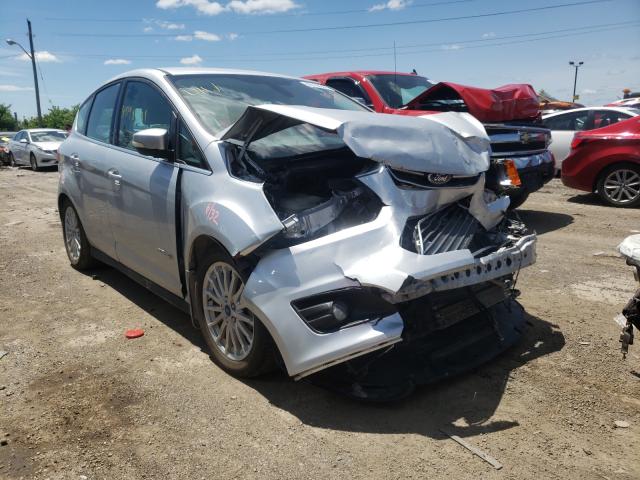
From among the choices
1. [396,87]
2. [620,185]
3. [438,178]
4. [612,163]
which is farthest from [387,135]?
[620,185]

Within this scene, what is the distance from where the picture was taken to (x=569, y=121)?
10.8 m

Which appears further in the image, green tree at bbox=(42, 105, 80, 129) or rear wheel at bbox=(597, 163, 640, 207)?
green tree at bbox=(42, 105, 80, 129)

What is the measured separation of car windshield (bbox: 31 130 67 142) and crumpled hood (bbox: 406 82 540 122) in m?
17.4

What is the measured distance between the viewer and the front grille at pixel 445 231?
2.90m

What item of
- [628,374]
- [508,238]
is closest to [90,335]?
[508,238]

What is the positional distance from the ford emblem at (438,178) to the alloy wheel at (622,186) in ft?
21.8

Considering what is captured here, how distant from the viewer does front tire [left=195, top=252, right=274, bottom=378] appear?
317cm

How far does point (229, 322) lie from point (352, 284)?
0.96 meters

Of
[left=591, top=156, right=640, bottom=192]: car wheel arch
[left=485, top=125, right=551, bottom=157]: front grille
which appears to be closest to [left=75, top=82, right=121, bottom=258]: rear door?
[left=485, top=125, right=551, bottom=157]: front grille

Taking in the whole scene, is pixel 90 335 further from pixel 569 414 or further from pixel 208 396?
pixel 569 414

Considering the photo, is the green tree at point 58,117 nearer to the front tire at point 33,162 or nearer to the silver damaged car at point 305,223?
the front tire at point 33,162

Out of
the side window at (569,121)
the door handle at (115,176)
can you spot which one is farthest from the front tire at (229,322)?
the side window at (569,121)

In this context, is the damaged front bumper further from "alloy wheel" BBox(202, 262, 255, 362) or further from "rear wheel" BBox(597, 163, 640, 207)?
"rear wheel" BBox(597, 163, 640, 207)

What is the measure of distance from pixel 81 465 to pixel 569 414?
8.18 feet
